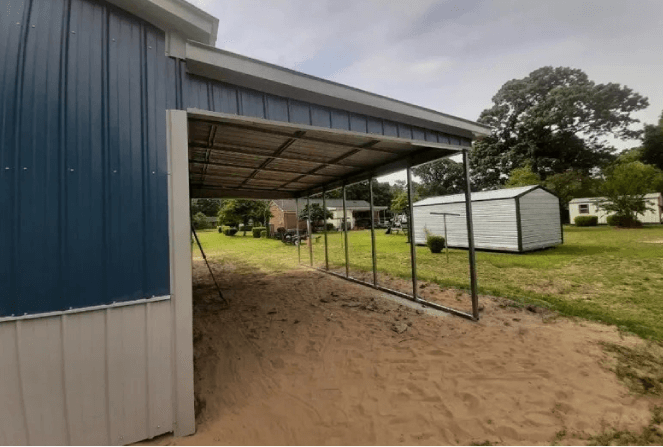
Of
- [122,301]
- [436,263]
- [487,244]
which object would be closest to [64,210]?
[122,301]

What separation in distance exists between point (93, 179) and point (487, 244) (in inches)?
615

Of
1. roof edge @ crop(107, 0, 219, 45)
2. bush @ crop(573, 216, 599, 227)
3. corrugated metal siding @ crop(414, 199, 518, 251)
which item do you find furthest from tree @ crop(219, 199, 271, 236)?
bush @ crop(573, 216, 599, 227)

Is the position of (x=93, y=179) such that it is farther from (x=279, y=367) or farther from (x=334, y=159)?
(x=334, y=159)

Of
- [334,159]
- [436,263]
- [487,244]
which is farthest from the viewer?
[487,244]

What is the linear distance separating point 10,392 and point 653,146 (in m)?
57.6

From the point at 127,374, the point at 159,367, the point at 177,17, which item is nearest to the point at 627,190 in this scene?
the point at 177,17

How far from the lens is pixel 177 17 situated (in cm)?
258

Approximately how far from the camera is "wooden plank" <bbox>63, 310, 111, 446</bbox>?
7.29 feet

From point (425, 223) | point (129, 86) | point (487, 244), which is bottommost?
point (487, 244)

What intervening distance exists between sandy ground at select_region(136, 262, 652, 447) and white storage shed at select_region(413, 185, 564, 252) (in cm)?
823

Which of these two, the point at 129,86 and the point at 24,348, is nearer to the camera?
the point at 24,348

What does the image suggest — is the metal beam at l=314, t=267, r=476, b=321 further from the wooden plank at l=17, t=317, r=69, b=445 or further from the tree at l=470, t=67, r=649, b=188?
the tree at l=470, t=67, r=649, b=188

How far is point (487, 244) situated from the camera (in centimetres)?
1418

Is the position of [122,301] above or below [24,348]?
above
